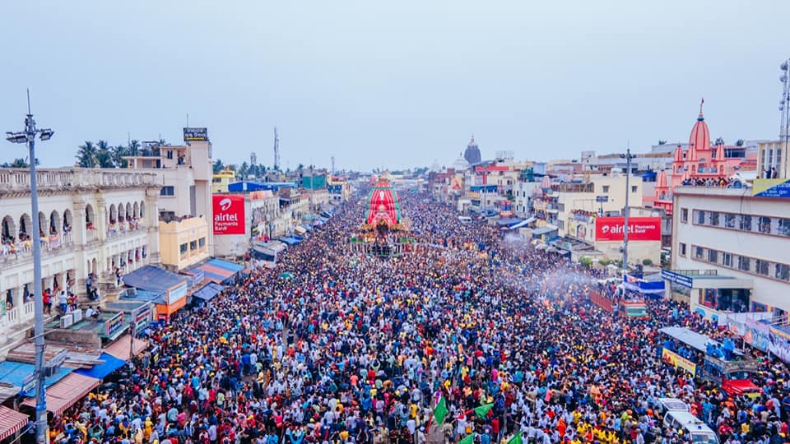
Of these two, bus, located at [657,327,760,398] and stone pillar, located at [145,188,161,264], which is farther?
stone pillar, located at [145,188,161,264]

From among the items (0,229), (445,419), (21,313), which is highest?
(0,229)

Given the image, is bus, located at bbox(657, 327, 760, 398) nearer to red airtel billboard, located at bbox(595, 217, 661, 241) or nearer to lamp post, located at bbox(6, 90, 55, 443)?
lamp post, located at bbox(6, 90, 55, 443)

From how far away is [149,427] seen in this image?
16516 mm

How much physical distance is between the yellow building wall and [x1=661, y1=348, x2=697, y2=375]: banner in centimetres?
2389

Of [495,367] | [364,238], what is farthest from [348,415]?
[364,238]

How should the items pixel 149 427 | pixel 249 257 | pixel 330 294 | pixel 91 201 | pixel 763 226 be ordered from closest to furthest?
pixel 149 427
pixel 91 201
pixel 763 226
pixel 330 294
pixel 249 257

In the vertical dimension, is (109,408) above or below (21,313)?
below

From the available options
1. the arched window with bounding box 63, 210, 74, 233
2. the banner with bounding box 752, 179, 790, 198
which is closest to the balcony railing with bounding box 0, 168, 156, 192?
the arched window with bounding box 63, 210, 74, 233

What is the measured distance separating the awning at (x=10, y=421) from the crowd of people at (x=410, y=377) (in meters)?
0.79

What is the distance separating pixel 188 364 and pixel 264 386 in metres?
2.74

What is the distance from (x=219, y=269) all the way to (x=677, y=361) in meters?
26.3

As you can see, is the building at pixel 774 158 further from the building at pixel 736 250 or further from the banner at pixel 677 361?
the banner at pixel 677 361

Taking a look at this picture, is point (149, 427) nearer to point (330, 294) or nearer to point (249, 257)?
point (330, 294)

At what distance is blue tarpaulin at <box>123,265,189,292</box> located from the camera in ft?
94.9
